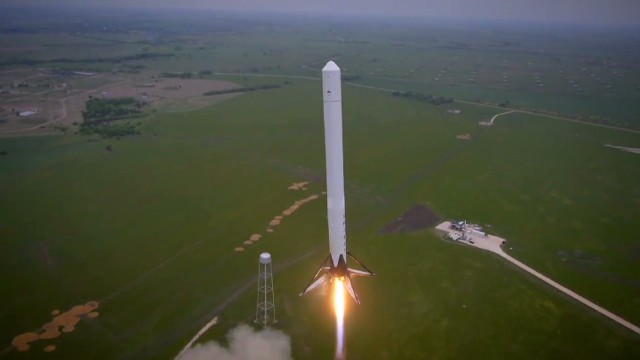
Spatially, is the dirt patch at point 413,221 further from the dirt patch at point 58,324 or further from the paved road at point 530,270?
the dirt patch at point 58,324

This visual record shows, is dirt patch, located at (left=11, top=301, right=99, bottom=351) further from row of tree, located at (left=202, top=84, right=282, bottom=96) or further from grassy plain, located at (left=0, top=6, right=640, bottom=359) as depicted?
row of tree, located at (left=202, top=84, right=282, bottom=96)

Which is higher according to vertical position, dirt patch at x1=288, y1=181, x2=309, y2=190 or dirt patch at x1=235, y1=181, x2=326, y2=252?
dirt patch at x1=288, y1=181, x2=309, y2=190

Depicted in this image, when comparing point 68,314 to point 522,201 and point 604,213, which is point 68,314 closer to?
point 522,201

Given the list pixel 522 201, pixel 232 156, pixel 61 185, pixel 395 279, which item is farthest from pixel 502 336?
pixel 61 185

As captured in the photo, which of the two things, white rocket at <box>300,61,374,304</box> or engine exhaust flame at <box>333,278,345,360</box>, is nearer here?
white rocket at <box>300,61,374,304</box>

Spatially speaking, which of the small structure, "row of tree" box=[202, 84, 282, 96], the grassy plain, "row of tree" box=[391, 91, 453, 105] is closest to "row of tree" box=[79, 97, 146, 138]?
the grassy plain

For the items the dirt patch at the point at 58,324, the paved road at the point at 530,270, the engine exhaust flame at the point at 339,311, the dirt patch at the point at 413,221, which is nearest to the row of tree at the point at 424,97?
the dirt patch at the point at 413,221

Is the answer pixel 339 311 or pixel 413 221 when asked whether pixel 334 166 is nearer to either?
pixel 339 311
